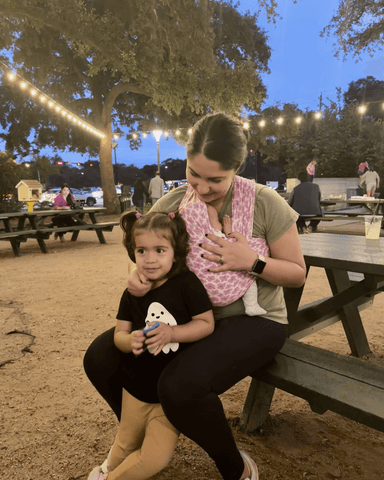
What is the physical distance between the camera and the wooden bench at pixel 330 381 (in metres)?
1.24

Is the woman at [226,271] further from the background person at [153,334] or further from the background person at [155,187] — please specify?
the background person at [155,187]

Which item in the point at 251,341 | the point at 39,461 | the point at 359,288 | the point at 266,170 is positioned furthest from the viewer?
the point at 266,170

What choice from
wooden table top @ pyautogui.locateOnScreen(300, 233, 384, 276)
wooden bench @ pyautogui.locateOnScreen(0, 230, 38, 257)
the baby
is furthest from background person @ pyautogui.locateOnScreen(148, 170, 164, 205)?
the baby

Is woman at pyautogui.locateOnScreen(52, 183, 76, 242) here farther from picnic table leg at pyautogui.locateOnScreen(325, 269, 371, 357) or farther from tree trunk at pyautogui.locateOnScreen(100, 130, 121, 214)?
picnic table leg at pyautogui.locateOnScreen(325, 269, 371, 357)

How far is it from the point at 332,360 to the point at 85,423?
1311 mm

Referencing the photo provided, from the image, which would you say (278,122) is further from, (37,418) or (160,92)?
(37,418)

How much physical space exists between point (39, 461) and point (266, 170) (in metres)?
43.1

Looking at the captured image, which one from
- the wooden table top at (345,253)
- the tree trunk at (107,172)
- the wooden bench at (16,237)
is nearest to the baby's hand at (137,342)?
the wooden table top at (345,253)

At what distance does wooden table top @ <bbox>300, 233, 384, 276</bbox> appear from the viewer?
73.9 inches

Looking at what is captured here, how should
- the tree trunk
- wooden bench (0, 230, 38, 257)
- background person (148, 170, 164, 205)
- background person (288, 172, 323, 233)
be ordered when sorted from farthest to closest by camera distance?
the tree trunk
background person (148, 170, 164, 205)
background person (288, 172, 323, 233)
wooden bench (0, 230, 38, 257)

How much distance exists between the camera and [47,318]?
143 inches

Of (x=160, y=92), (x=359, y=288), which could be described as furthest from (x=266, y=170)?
(x=359, y=288)

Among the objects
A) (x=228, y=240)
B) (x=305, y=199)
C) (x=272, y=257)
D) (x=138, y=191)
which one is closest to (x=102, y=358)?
(x=228, y=240)

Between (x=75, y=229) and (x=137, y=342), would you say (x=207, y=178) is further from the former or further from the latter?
(x=75, y=229)
